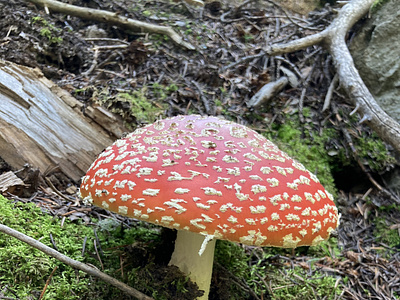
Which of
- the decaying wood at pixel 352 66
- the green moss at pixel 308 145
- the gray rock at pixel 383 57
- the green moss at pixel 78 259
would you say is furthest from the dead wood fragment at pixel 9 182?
the gray rock at pixel 383 57

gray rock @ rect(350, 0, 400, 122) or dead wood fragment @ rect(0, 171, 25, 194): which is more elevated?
gray rock @ rect(350, 0, 400, 122)

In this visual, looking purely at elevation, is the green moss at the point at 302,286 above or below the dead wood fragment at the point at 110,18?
below

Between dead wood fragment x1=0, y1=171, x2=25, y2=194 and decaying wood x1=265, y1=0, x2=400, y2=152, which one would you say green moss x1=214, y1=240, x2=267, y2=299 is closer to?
dead wood fragment x1=0, y1=171, x2=25, y2=194

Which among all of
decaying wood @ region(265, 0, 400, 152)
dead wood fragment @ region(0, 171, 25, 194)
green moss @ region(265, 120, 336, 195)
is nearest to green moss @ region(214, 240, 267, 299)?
green moss @ region(265, 120, 336, 195)

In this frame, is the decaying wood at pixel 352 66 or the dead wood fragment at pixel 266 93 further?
the dead wood fragment at pixel 266 93

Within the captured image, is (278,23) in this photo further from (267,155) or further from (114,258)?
(114,258)

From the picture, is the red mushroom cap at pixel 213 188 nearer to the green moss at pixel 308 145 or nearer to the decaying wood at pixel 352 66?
the decaying wood at pixel 352 66
